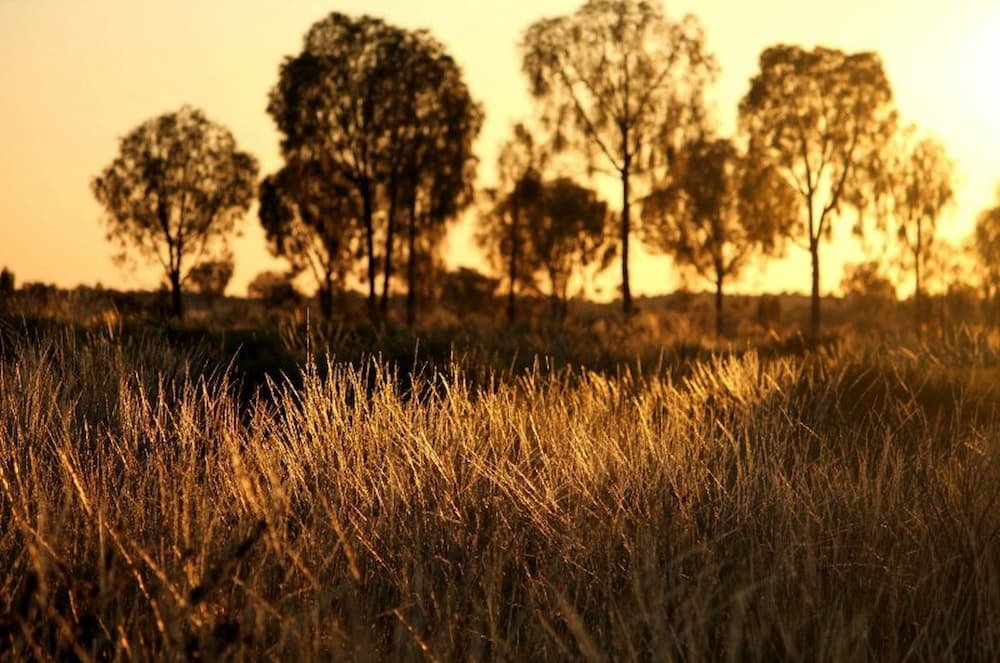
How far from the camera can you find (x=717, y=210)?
4859 cm

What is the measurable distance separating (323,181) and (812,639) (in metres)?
37.5

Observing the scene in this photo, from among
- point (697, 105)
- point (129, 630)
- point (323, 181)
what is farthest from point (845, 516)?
point (323, 181)

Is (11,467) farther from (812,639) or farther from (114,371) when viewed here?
(812,639)

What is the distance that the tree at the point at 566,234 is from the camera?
176 feet

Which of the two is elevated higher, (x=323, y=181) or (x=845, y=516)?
(x=323, y=181)

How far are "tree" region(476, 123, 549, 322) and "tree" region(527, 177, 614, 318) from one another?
88 cm

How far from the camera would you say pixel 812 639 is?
3965 millimetres

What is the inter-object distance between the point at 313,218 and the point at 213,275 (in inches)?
656

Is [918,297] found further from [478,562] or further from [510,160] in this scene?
[478,562]

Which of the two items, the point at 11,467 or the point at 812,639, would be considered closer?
the point at 812,639

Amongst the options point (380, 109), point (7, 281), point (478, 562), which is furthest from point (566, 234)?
point (478, 562)

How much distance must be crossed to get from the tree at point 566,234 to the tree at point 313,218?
42.3 feet

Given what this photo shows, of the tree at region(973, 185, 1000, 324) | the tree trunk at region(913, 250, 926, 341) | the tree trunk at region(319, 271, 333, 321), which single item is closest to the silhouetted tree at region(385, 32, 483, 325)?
the tree trunk at region(319, 271, 333, 321)

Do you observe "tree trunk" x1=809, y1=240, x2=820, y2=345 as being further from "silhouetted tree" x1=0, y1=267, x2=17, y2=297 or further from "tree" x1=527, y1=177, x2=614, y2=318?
"silhouetted tree" x1=0, y1=267, x2=17, y2=297
